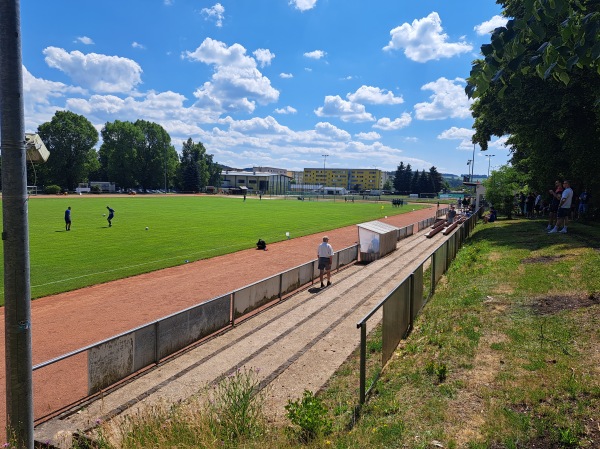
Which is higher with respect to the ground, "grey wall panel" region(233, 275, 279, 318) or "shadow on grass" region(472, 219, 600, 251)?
"shadow on grass" region(472, 219, 600, 251)

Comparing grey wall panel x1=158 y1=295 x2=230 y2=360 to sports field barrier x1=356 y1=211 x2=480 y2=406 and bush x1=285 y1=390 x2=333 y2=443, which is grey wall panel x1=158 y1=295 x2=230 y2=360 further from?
bush x1=285 y1=390 x2=333 y2=443

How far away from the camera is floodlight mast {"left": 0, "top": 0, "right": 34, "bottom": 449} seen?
3.73 meters

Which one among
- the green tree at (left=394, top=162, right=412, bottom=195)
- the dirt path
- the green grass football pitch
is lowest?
the dirt path

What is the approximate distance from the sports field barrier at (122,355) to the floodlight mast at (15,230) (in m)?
1.78

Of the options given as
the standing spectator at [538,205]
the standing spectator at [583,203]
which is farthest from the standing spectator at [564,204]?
the standing spectator at [538,205]

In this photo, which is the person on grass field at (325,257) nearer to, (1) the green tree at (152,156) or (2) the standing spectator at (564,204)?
(2) the standing spectator at (564,204)

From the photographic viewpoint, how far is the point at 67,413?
6543mm

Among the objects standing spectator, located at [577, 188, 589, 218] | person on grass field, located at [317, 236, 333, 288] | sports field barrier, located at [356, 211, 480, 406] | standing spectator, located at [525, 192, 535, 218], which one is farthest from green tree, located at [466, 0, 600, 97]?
standing spectator, located at [525, 192, 535, 218]

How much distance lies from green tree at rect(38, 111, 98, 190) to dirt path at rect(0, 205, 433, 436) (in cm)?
9000

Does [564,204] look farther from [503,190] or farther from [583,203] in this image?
[503,190]

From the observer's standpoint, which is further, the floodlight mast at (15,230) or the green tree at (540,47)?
the floodlight mast at (15,230)

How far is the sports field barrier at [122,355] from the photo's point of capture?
7.05 meters

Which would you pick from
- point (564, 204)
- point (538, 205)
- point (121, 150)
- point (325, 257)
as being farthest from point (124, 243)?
point (121, 150)

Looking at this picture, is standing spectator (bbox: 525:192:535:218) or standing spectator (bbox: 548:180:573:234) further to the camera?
standing spectator (bbox: 525:192:535:218)
